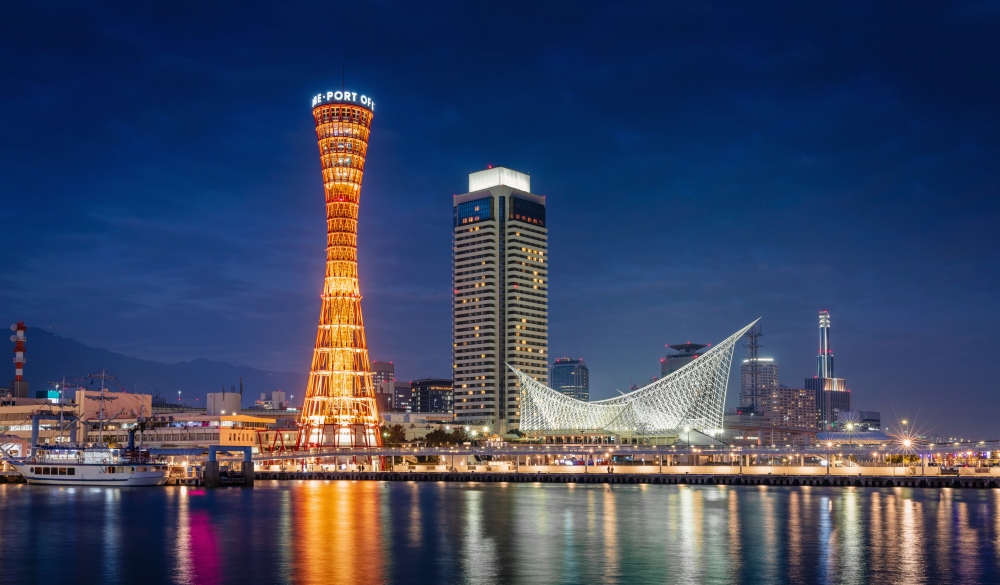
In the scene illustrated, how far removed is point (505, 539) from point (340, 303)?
78398mm

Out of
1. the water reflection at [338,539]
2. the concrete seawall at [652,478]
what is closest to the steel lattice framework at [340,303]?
the concrete seawall at [652,478]

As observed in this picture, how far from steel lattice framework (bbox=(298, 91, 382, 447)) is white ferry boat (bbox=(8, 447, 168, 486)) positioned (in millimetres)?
31396

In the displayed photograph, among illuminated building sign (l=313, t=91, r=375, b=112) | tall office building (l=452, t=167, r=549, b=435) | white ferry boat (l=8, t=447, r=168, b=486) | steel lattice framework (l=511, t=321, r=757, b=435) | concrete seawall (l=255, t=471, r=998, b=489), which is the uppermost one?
illuminated building sign (l=313, t=91, r=375, b=112)

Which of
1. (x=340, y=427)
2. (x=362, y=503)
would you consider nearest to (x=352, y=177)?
(x=340, y=427)

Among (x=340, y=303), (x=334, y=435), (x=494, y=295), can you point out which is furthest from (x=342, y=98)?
(x=494, y=295)

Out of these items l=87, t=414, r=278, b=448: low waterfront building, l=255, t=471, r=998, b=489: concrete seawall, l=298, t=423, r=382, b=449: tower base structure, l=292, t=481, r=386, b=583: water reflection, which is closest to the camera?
l=292, t=481, r=386, b=583: water reflection

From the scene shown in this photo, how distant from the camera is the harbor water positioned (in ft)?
121

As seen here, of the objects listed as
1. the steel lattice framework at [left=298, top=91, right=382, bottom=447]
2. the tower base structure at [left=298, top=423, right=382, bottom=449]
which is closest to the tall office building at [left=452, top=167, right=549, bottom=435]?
the steel lattice framework at [left=298, top=91, right=382, bottom=447]

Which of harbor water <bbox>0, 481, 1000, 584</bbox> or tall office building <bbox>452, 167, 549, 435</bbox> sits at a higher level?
tall office building <bbox>452, 167, 549, 435</bbox>

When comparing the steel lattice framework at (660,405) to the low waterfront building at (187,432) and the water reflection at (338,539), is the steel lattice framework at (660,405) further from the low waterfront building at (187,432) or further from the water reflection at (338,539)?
the water reflection at (338,539)

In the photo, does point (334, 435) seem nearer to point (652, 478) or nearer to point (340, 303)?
point (340, 303)

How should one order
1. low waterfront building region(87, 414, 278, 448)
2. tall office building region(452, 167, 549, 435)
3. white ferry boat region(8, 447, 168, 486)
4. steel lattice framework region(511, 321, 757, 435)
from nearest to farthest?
white ferry boat region(8, 447, 168, 486) → steel lattice framework region(511, 321, 757, 435) → low waterfront building region(87, 414, 278, 448) → tall office building region(452, 167, 549, 435)

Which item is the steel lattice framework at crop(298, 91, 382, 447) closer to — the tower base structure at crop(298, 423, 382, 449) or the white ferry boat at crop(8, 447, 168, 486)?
the tower base structure at crop(298, 423, 382, 449)

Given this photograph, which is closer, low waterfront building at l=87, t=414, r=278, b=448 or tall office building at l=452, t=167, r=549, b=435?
low waterfront building at l=87, t=414, r=278, b=448
